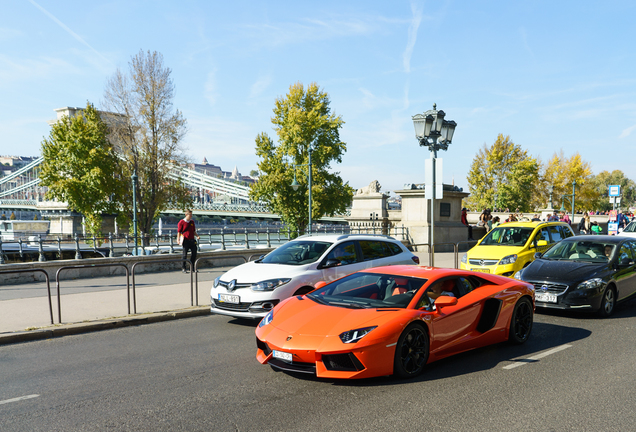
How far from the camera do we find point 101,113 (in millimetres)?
37094

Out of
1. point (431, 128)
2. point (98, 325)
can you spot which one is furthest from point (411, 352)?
point (431, 128)

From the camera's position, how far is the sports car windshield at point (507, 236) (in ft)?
44.0

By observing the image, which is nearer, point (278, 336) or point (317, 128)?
point (278, 336)

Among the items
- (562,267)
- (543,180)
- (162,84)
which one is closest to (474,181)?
(543,180)

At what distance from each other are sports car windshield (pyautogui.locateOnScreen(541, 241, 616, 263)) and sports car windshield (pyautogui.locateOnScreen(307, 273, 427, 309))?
5.44 meters

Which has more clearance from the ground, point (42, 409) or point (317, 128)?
point (317, 128)

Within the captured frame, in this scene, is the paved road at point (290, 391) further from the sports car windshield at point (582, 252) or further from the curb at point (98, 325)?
the sports car windshield at point (582, 252)

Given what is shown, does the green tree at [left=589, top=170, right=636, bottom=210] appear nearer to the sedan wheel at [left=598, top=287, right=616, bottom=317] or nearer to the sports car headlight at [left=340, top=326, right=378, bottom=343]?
the sedan wheel at [left=598, top=287, right=616, bottom=317]

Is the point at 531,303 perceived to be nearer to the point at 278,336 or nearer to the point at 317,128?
the point at 278,336

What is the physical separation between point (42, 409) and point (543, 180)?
6742 centimetres

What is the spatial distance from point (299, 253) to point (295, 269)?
81 cm

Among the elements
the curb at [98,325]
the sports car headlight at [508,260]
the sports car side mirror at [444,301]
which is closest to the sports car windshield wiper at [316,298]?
the sports car side mirror at [444,301]

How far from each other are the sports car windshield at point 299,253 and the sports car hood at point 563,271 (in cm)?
370

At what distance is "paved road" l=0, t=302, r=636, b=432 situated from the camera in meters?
4.43
